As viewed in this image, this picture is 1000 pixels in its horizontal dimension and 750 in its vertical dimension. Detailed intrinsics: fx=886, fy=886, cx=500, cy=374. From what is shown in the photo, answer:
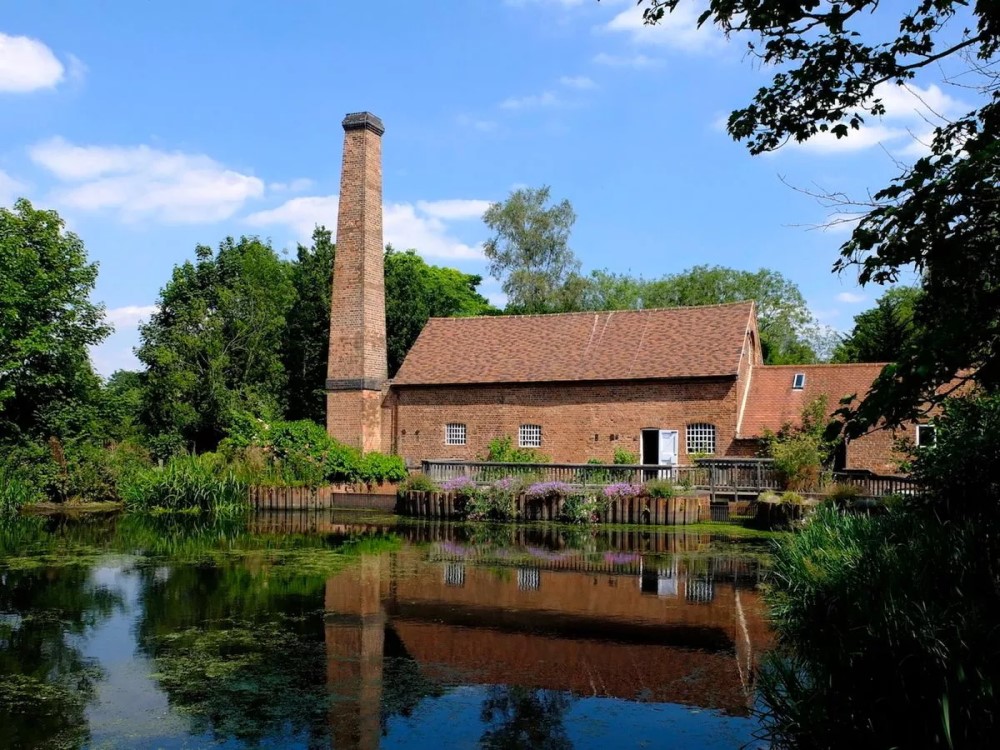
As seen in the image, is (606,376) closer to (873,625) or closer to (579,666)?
(579,666)

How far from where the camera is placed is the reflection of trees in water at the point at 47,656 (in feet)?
24.0

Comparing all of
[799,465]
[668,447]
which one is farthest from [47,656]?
[668,447]

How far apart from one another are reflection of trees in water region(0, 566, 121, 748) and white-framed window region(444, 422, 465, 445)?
17.8 m

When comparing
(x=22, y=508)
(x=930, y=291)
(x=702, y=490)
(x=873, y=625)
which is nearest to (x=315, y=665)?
(x=873, y=625)

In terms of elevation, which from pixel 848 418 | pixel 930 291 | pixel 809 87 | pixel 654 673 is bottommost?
pixel 654 673

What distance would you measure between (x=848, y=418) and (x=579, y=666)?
4662mm

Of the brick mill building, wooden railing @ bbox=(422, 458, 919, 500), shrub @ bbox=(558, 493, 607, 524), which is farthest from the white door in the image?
shrub @ bbox=(558, 493, 607, 524)

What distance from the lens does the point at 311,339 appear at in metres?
38.1

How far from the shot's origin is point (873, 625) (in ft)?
20.7

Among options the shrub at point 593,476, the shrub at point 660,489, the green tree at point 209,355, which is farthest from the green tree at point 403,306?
the shrub at point 660,489

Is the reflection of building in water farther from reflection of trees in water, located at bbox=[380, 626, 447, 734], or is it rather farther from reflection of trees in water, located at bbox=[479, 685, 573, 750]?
reflection of trees in water, located at bbox=[479, 685, 573, 750]

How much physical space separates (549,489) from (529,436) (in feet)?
25.4

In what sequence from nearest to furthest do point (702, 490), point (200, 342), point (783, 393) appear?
point (702, 490), point (783, 393), point (200, 342)

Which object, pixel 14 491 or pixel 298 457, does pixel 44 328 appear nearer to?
pixel 14 491
